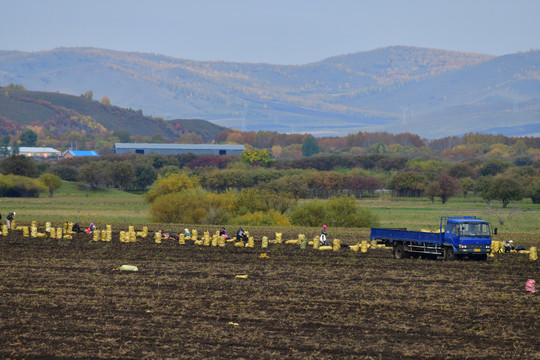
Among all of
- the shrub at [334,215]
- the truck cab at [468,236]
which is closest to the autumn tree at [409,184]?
the shrub at [334,215]

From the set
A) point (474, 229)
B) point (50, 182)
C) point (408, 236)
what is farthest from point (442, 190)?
point (474, 229)

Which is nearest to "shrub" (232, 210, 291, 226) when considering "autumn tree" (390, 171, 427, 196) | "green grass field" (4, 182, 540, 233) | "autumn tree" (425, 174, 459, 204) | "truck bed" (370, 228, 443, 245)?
"green grass field" (4, 182, 540, 233)

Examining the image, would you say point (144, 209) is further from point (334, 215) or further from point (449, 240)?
point (449, 240)

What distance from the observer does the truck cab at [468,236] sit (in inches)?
1662

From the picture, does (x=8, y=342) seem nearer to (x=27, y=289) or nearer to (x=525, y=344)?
(x=27, y=289)

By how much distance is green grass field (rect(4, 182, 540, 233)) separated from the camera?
91.2 metres

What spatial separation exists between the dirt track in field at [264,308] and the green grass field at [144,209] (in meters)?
42.3

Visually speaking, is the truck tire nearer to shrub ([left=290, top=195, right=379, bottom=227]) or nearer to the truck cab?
the truck cab

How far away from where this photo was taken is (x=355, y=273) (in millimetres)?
38219

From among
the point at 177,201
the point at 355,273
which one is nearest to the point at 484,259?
the point at 355,273

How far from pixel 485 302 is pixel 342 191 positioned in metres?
135

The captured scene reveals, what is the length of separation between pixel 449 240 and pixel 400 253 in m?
3.75

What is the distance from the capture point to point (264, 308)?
28.4 meters

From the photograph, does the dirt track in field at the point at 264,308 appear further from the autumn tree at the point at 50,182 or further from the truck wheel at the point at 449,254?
the autumn tree at the point at 50,182
